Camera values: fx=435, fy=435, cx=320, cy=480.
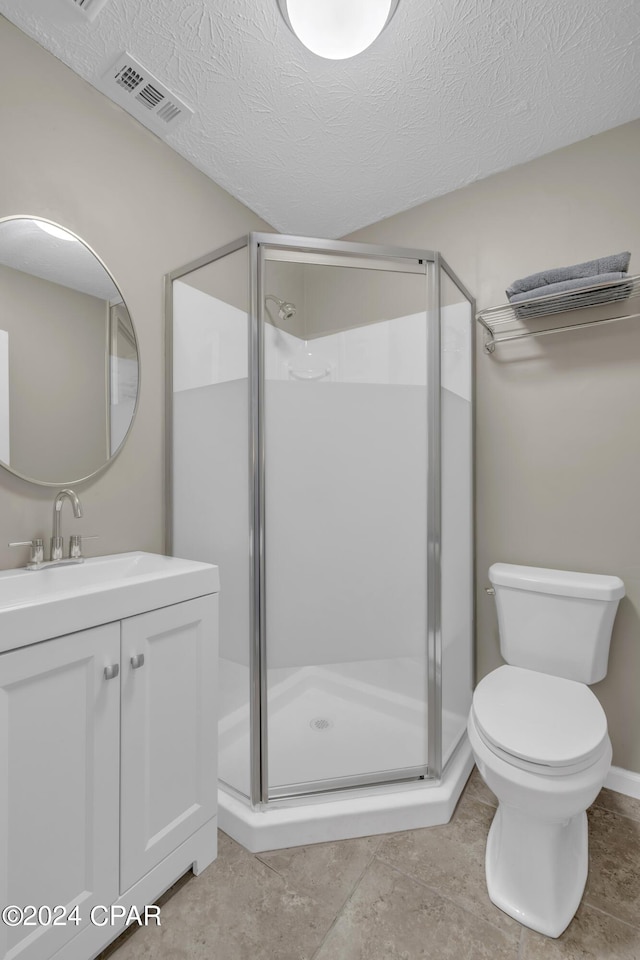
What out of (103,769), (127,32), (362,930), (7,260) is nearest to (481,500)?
(362,930)

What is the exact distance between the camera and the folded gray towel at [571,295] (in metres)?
1.55

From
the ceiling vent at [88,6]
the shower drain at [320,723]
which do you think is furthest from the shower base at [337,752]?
the ceiling vent at [88,6]

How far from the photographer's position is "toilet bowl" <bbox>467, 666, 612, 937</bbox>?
3.66ft

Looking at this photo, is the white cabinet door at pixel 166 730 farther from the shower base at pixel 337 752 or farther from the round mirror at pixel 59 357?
the round mirror at pixel 59 357

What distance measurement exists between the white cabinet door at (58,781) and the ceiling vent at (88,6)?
1.74 metres

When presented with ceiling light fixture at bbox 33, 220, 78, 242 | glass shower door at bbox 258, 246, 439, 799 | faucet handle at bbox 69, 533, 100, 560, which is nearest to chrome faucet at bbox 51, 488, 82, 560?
faucet handle at bbox 69, 533, 100, 560

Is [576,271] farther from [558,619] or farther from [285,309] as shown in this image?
[558,619]

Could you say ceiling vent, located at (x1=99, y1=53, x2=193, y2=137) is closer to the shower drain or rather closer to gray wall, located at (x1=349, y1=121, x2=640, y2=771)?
gray wall, located at (x1=349, y1=121, x2=640, y2=771)

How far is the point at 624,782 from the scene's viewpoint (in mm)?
1655

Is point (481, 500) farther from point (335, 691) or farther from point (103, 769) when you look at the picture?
point (103, 769)

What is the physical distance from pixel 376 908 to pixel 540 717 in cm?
69

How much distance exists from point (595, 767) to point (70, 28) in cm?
263

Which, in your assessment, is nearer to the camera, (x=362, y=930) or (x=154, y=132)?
(x=362, y=930)

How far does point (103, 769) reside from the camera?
1030 mm
